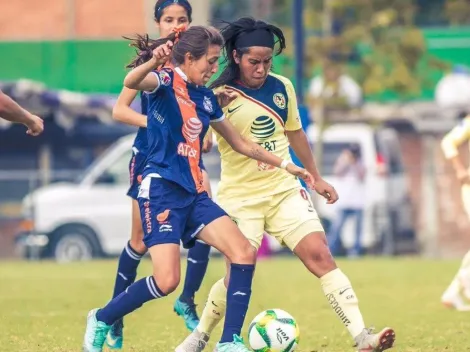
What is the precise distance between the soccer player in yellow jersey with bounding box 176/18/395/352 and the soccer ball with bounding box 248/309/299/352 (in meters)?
0.30

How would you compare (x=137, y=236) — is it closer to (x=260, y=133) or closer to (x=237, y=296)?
(x=260, y=133)

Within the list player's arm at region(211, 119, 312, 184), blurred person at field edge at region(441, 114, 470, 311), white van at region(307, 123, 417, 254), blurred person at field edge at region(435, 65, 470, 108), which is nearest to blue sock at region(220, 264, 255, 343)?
player's arm at region(211, 119, 312, 184)

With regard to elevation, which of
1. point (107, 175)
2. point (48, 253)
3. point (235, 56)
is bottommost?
point (48, 253)

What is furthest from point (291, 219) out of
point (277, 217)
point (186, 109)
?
point (186, 109)

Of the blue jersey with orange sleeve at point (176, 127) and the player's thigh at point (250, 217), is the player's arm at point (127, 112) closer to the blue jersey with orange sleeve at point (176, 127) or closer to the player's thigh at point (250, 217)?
the blue jersey with orange sleeve at point (176, 127)

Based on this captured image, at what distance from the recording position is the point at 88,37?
29.8 metres

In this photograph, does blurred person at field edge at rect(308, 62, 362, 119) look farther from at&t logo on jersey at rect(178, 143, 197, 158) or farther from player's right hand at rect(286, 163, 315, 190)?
at&t logo on jersey at rect(178, 143, 197, 158)

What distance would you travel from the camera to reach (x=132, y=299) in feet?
24.0

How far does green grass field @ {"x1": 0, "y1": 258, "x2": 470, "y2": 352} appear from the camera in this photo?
8.92 meters

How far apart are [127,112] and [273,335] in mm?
1694

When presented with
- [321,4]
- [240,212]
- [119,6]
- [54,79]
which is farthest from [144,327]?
[119,6]

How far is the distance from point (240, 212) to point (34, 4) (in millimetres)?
24236

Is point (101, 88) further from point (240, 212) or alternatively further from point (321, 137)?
point (240, 212)

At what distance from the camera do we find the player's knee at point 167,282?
720 centimetres
